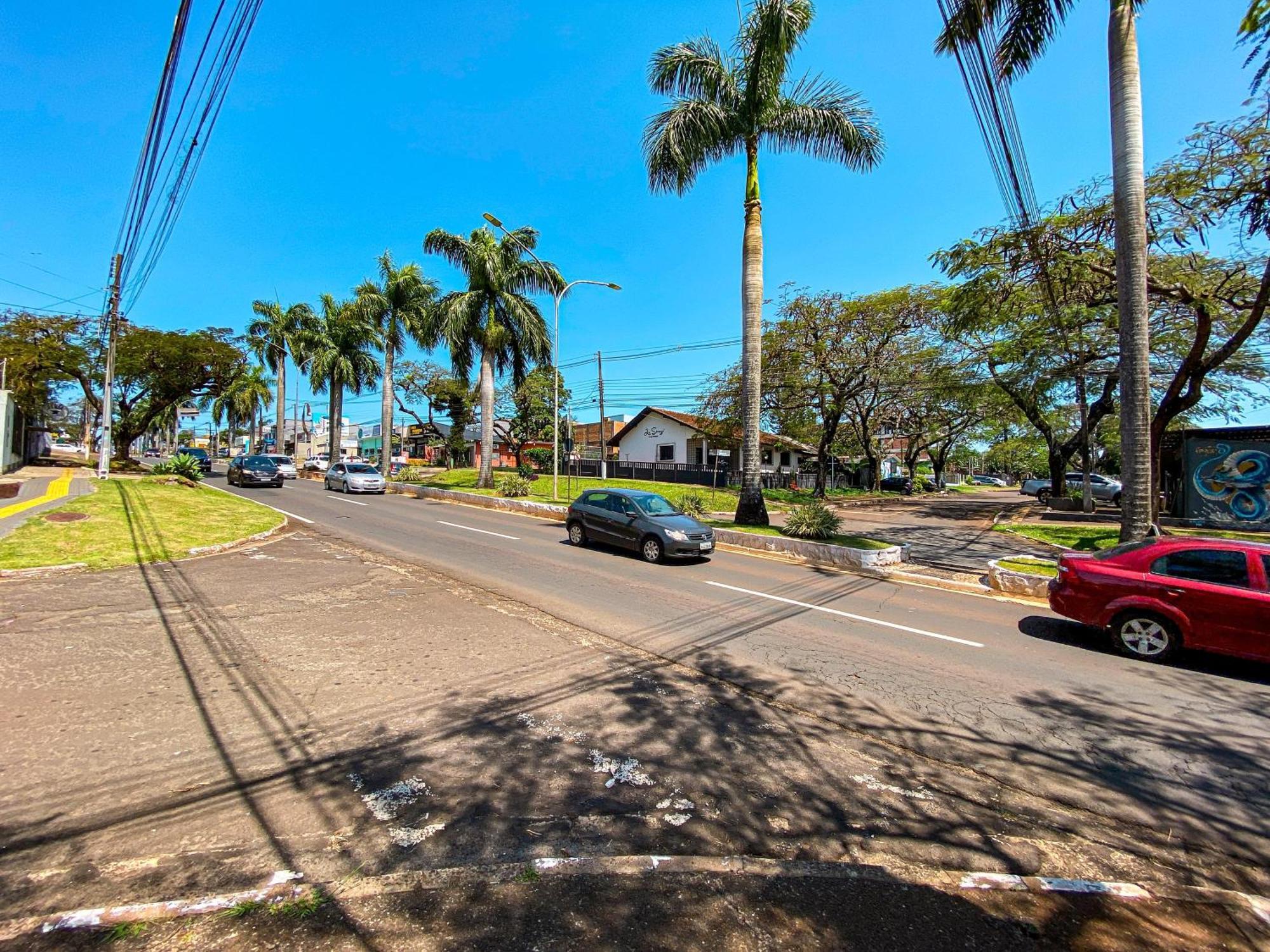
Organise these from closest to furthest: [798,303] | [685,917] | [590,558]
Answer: [685,917] < [590,558] < [798,303]

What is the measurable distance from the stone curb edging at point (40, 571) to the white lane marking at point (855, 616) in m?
10.1

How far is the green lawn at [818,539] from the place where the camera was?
1335 centimetres

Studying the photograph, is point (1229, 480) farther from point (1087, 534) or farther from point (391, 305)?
point (391, 305)

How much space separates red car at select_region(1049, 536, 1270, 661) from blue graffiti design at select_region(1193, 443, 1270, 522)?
17.5 metres

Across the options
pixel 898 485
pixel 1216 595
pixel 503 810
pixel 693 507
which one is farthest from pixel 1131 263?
pixel 898 485

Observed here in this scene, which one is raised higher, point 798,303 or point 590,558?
point 798,303

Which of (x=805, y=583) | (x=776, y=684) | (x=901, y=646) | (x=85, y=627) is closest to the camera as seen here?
(x=776, y=684)

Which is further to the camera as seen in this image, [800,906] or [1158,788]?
[1158,788]

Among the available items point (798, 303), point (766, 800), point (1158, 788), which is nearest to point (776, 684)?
point (766, 800)

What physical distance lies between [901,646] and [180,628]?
822 cm

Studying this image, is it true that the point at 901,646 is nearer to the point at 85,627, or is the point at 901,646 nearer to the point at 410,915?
the point at 410,915

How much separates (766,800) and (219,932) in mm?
2711

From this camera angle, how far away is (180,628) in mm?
6336

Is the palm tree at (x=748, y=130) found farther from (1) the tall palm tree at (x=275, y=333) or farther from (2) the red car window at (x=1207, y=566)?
(1) the tall palm tree at (x=275, y=333)
